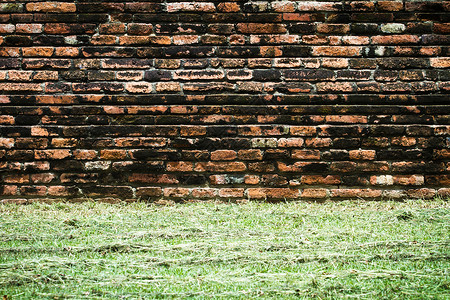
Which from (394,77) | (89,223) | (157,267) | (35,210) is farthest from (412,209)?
(35,210)

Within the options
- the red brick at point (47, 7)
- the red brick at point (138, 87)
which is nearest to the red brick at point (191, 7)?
the red brick at point (138, 87)

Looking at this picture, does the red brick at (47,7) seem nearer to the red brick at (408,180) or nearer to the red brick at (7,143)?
the red brick at (7,143)

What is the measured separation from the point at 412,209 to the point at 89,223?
231 centimetres

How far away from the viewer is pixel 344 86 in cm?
260

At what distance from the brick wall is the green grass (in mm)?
311

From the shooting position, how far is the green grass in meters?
1.37

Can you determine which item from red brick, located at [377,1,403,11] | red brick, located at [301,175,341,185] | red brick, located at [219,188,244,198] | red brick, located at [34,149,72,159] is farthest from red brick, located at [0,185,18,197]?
red brick, located at [377,1,403,11]

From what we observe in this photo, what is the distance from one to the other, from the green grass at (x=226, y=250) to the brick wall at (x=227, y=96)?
31 centimetres

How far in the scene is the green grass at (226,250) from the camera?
1.37m

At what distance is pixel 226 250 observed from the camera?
1.73 meters

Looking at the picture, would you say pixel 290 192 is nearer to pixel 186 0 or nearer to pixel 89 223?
pixel 89 223

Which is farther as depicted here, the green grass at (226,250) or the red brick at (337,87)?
the red brick at (337,87)

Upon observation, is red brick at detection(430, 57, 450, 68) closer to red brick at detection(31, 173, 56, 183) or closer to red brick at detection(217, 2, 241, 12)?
red brick at detection(217, 2, 241, 12)

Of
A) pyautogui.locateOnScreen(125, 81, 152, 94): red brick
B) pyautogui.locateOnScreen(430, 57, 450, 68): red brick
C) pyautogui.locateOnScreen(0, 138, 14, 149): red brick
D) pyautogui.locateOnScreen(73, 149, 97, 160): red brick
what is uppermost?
pyautogui.locateOnScreen(430, 57, 450, 68): red brick
